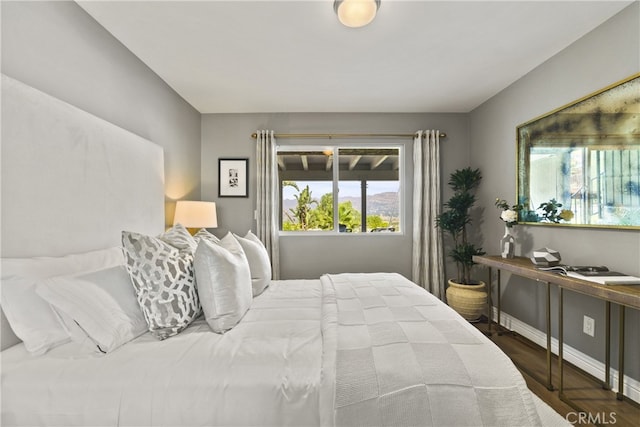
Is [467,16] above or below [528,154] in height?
above

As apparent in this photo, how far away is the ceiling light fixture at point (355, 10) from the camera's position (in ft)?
5.70

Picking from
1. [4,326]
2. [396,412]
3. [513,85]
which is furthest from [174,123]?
[513,85]

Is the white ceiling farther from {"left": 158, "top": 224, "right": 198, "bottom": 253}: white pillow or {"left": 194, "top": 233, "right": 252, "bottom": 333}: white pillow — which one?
{"left": 194, "top": 233, "right": 252, "bottom": 333}: white pillow

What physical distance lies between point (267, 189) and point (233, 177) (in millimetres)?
529

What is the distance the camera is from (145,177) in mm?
2422

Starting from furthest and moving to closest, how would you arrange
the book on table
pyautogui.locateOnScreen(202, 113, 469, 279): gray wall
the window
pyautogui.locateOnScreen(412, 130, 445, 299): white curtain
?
the window < pyautogui.locateOnScreen(202, 113, 469, 279): gray wall < pyautogui.locateOnScreen(412, 130, 445, 299): white curtain < the book on table

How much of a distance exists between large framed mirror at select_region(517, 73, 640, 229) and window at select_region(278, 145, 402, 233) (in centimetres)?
160

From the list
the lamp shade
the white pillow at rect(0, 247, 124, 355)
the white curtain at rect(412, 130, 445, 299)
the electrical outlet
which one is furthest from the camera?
the white curtain at rect(412, 130, 445, 299)

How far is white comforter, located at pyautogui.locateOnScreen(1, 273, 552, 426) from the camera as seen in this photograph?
1.03m

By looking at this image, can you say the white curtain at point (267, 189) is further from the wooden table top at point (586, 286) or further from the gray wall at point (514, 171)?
the gray wall at point (514, 171)

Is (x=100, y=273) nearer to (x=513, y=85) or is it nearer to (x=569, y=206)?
(x=569, y=206)

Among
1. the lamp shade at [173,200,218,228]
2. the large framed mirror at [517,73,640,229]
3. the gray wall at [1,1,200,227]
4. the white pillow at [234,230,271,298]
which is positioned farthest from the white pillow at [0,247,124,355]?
the large framed mirror at [517,73,640,229]

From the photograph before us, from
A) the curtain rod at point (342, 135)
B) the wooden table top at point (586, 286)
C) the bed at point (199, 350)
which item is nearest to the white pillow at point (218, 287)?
the bed at point (199, 350)

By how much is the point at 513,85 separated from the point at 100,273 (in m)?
3.88
